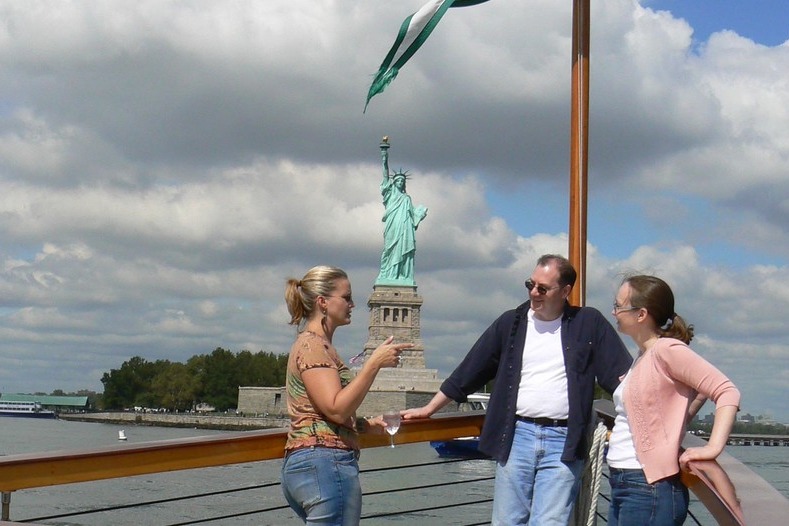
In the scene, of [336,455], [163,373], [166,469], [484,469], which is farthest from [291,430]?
[163,373]

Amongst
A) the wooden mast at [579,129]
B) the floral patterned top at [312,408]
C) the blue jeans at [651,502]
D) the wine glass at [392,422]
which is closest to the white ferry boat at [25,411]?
the wooden mast at [579,129]

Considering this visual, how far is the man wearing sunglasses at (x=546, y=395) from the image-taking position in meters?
3.33

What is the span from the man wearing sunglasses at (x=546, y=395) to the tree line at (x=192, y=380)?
64.1m

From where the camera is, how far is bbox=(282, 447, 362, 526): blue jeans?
114 inches

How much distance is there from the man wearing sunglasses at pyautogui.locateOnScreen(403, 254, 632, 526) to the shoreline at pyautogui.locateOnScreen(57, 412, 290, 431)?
134 feet

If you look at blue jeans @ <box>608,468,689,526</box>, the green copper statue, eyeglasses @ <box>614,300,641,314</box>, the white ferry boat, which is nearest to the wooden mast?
eyeglasses @ <box>614,300,641,314</box>

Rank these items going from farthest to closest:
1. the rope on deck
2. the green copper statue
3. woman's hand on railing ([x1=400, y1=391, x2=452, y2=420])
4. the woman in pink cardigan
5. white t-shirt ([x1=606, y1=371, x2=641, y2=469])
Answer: the green copper statue
woman's hand on railing ([x1=400, y1=391, x2=452, y2=420])
the rope on deck
white t-shirt ([x1=606, y1=371, x2=641, y2=469])
the woman in pink cardigan

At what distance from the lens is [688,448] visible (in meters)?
2.77

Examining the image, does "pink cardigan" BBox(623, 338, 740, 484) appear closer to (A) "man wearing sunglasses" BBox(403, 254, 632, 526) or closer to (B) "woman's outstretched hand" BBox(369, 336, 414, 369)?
(A) "man wearing sunglasses" BBox(403, 254, 632, 526)

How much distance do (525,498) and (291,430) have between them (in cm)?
79

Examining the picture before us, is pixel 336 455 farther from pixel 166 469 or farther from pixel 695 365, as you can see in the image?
pixel 695 365

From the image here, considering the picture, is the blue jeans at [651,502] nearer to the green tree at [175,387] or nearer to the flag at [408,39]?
the flag at [408,39]

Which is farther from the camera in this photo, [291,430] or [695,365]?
[291,430]

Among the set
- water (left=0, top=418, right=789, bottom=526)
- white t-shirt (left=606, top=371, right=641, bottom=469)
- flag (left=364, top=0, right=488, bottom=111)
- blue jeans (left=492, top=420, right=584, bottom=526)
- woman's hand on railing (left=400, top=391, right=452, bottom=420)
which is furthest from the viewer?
water (left=0, top=418, right=789, bottom=526)
